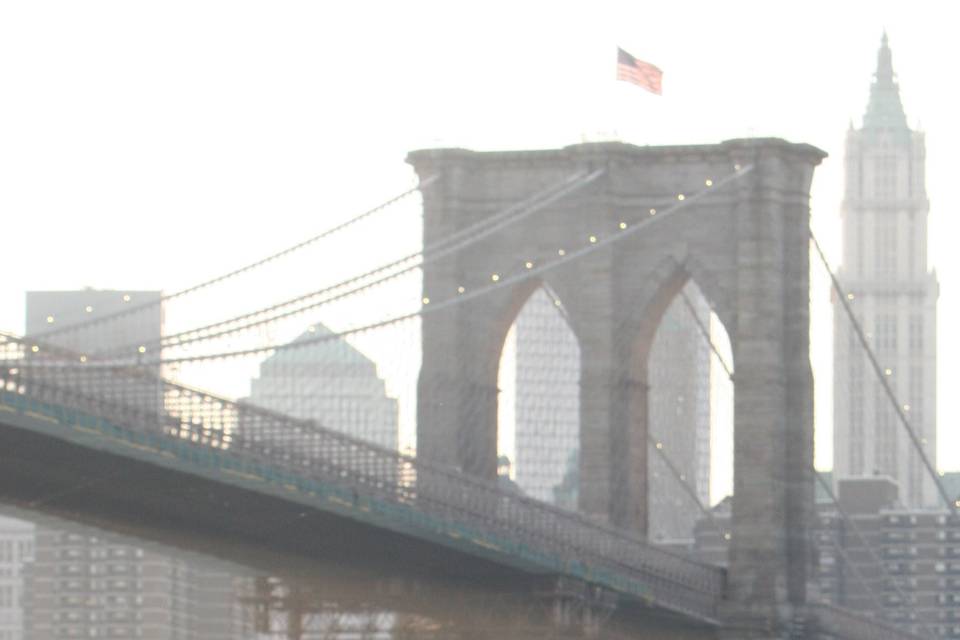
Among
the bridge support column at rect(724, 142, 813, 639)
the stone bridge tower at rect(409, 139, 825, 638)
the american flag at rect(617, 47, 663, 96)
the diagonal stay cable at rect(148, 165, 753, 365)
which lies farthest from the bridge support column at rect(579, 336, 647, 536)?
the american flag at rect(617, 47, 663, 96)

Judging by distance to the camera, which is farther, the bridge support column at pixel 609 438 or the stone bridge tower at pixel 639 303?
the bridge support column at pixel 609 438

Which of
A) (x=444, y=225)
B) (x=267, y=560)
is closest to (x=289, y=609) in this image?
(x=267, y=560)

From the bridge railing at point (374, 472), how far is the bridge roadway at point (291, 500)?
0.07 meters

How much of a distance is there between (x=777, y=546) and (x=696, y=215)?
9304 millimetres

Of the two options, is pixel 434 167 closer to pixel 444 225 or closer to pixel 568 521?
pixel 444 225

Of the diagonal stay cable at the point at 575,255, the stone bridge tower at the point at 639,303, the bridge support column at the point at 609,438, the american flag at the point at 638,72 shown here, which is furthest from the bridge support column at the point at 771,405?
the american flag at the point at 638,72

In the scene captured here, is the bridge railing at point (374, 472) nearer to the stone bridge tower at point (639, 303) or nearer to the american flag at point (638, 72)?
the stone bridge tower at point (639, 303)

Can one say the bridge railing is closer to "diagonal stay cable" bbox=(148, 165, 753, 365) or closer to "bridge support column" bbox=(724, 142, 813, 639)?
"bridge support column" bbox=(724, 142, 813, 639)

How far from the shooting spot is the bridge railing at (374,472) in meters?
88.4

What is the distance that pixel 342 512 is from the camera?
317ft

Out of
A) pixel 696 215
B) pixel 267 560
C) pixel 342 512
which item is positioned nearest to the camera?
pixel 342 512

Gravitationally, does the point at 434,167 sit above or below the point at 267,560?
above

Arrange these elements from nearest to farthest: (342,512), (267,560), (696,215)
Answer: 1. (342,512)
2. (267,560)
3. (696,215)

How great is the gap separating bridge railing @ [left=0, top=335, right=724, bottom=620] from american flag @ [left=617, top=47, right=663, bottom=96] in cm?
1329
